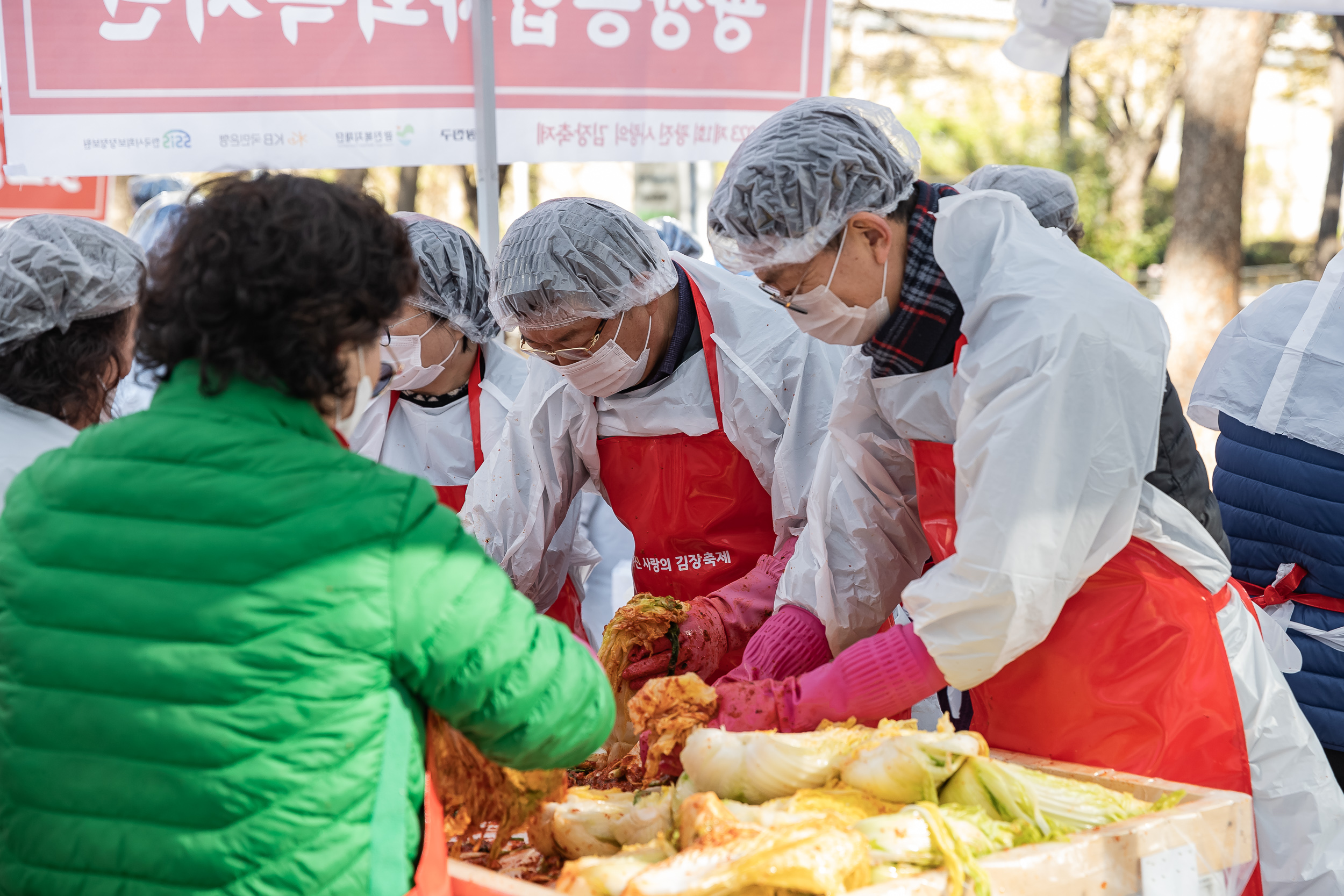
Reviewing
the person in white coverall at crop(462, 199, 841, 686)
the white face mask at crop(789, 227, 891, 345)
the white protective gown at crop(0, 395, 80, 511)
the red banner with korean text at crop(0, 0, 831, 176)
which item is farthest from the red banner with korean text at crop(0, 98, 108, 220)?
the white face mask at crop(789, 227, 891, 345)

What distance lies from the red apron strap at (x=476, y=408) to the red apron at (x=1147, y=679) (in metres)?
1.81

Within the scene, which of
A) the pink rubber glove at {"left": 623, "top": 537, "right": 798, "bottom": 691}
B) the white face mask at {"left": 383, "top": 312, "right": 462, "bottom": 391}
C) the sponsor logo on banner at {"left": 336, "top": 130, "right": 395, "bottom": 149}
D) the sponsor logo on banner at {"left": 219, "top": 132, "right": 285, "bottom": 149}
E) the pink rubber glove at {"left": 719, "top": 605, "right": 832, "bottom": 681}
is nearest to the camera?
the pink rubber glove at {"left": 719, "top": 605, "right": 832, "bottom": 681}

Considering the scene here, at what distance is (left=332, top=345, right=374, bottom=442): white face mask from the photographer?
1565 mm

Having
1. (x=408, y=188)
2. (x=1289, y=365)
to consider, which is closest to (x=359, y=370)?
(x=1289, y=365)

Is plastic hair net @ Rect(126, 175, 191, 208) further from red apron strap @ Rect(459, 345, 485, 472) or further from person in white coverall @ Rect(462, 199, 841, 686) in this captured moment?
person in white coverall @ Rect(462, 199, 841, 686)

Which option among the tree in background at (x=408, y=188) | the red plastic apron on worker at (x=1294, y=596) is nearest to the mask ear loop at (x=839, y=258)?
the red plastic apron on worker at (x=1294, y=596)

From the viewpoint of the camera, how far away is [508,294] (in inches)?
114

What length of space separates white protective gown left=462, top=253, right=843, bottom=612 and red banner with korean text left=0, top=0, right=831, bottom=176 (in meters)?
1.19

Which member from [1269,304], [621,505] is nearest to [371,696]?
[621,505]

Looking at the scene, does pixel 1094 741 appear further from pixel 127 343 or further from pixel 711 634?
pixel 127 343

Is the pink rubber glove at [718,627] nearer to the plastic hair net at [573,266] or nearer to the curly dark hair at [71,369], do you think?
the plastic hair net at [573,266]

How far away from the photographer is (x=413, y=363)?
3389 millimetres

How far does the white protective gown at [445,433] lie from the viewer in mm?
3572

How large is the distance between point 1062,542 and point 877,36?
84.1 ft
